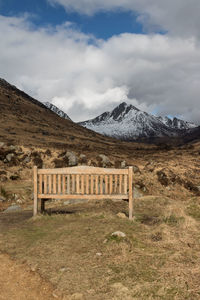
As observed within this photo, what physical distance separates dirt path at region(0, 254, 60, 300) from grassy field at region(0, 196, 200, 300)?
146 mm

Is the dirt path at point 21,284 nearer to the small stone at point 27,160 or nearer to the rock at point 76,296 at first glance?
the rock at point 76,296

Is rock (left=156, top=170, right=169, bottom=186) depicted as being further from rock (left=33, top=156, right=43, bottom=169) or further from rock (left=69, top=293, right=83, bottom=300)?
rock (left=69, top=293, right=83, bottom=300)

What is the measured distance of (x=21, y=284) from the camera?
4.24m

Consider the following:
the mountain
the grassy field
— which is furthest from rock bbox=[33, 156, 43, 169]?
the mountain

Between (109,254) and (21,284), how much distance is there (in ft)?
5.81

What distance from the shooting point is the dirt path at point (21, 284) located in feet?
12.8

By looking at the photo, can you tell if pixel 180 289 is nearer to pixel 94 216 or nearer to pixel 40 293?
pixel 40 293

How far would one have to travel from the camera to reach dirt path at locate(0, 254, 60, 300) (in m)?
3.90

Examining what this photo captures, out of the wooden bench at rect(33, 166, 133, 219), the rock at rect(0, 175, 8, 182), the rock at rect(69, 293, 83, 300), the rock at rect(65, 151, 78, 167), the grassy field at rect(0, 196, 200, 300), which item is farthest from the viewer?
the rock at rect(65, 151, 78, 167)

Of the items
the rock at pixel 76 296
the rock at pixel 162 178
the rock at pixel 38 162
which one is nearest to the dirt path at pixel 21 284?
the rock at pixel 76 296

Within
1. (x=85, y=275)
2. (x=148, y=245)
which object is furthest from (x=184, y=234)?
(x=85, y=275)

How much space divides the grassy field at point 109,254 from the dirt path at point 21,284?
5.7 inches

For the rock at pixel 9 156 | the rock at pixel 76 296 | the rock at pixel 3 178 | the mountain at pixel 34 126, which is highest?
the mountain at pixel 34 126

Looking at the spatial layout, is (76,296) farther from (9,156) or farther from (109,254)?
(9,156)
